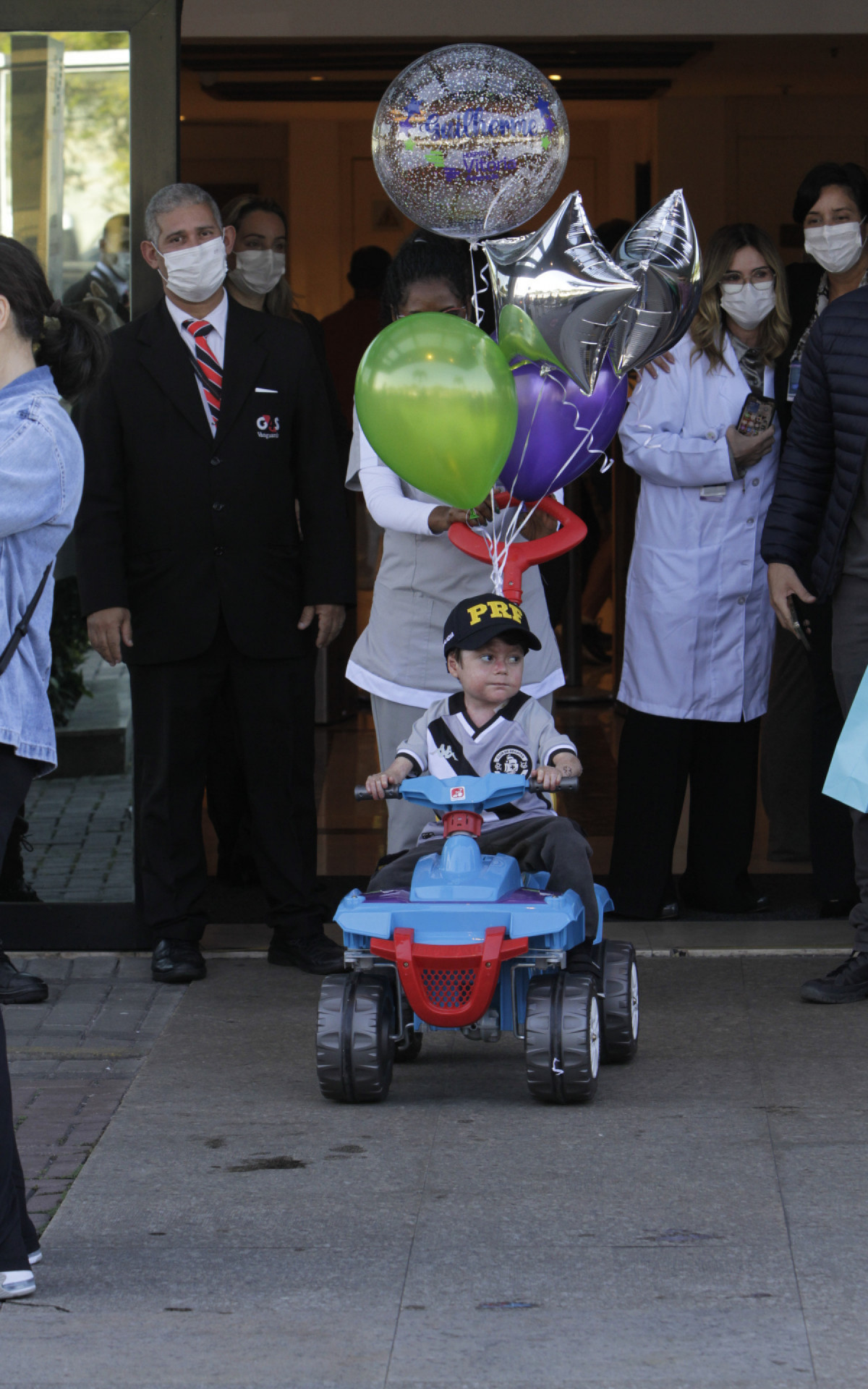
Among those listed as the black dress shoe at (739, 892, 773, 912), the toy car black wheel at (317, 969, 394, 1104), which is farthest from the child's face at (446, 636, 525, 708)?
the black dress shoe at (739, 892, 773, 912)

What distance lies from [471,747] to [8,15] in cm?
297

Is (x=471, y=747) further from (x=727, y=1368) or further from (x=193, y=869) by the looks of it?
(x=727, y=1368)

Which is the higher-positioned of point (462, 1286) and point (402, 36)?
point (402, 36)

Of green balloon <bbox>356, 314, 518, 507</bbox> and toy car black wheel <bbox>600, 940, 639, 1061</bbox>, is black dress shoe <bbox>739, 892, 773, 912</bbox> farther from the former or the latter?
green balloon <bbox>356, 314, 518, 507</bbox>

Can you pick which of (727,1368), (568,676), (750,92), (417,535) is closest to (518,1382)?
(727,1368)

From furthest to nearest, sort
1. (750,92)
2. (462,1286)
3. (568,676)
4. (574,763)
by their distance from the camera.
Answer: (750,92)
(568,676)
(574,763)
(462,1286)

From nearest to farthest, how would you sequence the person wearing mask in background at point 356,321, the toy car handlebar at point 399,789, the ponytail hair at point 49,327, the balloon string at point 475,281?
1. the ponytail hair at point 49,327
2. the toy car handlebar at point 399,789
3. the balloon string at point 475,281
4. the person wearing mask in background at point 356,321

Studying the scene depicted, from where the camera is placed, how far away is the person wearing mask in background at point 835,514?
550 centimetres

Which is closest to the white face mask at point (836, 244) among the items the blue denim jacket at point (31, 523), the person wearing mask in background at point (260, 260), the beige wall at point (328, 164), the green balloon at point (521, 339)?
the green balloon at point (521, 339)

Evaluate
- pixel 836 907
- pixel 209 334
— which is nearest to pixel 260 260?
pixel 209 334

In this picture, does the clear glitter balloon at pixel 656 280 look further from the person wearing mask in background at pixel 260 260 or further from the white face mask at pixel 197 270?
the person wearing mask in background at pixel 260 260

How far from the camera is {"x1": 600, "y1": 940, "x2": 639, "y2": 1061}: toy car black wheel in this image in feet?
15.9

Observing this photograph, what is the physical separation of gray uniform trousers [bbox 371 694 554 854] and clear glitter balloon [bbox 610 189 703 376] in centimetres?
101

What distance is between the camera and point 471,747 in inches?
188
